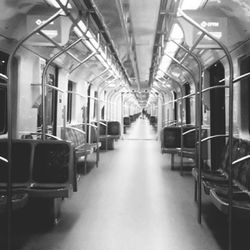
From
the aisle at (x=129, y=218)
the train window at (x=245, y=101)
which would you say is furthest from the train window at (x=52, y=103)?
the train window at (x=245, y=101)

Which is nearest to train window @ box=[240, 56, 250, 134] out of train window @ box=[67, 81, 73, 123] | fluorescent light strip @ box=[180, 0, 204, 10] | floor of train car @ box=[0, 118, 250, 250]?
fluorescent light strip @ box=[180, 0, 204, 10]

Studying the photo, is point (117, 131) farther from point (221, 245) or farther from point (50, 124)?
point (221, 245)

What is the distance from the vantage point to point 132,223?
325 centimetres

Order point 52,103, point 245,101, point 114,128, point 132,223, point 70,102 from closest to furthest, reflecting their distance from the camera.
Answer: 1. point 132,223
2. point 245,101
3. point 52,103
4. point 70,102
5. point 114,128

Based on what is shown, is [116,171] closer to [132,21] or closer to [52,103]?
[52,103]

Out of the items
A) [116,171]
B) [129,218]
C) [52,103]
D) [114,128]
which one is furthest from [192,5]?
[114,128]

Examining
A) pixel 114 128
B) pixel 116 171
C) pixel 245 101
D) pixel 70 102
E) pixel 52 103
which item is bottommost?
pixel 116 171

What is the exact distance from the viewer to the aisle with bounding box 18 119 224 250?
2748mm

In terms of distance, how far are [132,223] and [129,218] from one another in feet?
0.52

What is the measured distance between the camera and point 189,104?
29.2 ft

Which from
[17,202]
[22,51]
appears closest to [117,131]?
[22,51]

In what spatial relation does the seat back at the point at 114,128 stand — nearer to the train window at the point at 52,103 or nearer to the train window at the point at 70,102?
the train window at the point at 70,102

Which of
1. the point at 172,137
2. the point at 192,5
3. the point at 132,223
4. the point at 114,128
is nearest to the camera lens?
the point at 132,223

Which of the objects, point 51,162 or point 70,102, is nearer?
point 51,162
